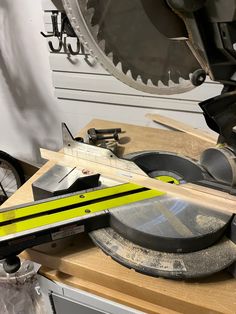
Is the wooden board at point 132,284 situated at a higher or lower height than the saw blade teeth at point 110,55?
lower

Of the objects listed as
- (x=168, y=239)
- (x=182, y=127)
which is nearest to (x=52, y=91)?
(x=182, y=127)

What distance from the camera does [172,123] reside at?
1150 millimetres

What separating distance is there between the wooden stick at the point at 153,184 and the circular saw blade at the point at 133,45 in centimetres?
19

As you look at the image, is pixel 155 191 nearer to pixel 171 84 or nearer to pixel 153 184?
pixel 153 184

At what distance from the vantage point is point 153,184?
2.36 ft

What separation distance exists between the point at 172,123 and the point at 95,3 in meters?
0.67

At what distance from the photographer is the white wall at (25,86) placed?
129cm

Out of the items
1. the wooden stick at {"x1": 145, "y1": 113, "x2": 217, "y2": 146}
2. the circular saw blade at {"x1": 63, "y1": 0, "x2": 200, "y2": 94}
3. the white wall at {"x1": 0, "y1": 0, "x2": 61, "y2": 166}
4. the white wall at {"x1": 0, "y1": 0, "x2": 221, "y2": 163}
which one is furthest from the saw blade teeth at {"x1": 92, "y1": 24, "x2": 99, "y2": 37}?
the white wall at {"x1": 0, "y1": 0, "x2": 61, "y2": 166}

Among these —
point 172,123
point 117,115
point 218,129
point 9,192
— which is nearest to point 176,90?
point 218,129

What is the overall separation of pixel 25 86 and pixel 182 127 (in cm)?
71

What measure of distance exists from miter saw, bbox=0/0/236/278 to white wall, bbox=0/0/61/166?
0.78 m

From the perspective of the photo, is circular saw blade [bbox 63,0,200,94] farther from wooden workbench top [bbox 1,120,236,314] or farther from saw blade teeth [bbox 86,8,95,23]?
wooden workbench top [bbox 1,120,236,314]

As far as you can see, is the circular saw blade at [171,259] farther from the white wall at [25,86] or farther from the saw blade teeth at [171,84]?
the white wall at [25,86]

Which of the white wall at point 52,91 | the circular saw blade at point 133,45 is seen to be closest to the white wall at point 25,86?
the white wall at point 52,91
